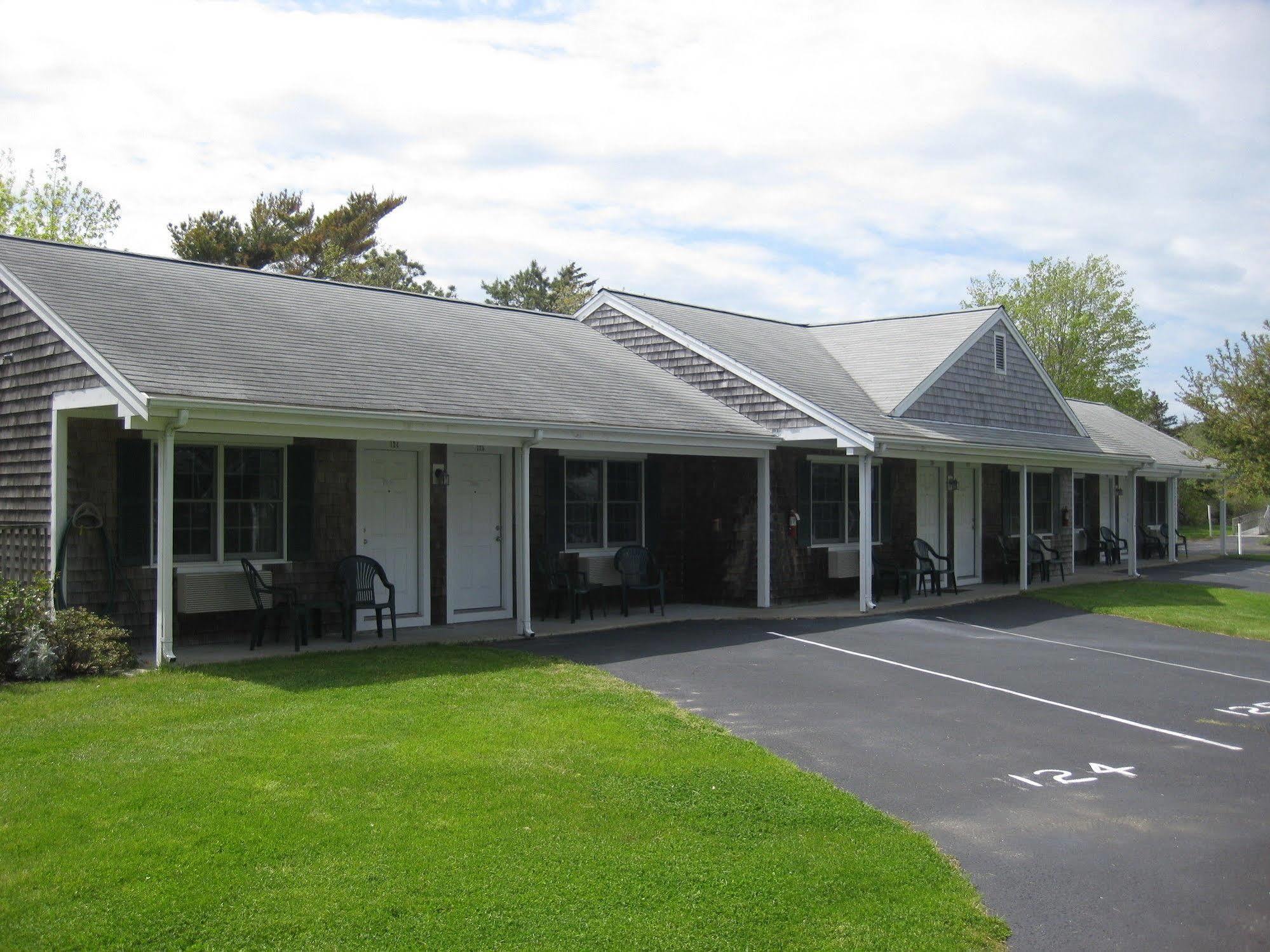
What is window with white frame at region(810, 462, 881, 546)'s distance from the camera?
16094 mm

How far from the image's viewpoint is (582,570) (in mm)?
14055

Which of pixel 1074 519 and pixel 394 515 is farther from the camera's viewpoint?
pixel 1074 519

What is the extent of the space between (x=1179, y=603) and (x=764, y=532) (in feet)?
22.3

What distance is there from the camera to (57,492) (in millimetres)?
9836

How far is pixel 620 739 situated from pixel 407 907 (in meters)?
2.91

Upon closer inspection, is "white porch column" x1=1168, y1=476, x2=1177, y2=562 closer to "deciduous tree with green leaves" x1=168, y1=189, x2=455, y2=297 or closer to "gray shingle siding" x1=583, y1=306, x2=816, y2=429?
"gray shingle siding" x1=583, y1=306, x2=816, y2=429

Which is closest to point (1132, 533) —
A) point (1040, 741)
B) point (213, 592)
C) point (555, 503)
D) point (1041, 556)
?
point (1041, 556)

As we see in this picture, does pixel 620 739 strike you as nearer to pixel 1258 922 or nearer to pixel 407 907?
pixel 407 907

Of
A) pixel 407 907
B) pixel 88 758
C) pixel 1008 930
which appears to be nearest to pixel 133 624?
pixel 88 758

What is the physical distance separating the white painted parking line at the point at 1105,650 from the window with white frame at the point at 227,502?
8.27 metres

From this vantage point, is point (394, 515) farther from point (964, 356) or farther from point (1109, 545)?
point (1109, 545)

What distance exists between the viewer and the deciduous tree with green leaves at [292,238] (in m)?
31.4

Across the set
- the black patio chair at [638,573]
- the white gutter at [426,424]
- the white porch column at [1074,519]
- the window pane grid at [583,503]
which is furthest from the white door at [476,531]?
the white porch column at [1074,519]

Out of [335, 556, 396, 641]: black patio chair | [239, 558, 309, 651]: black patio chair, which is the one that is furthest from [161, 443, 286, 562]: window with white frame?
[335, 556, 396, 641]: black patio chair
